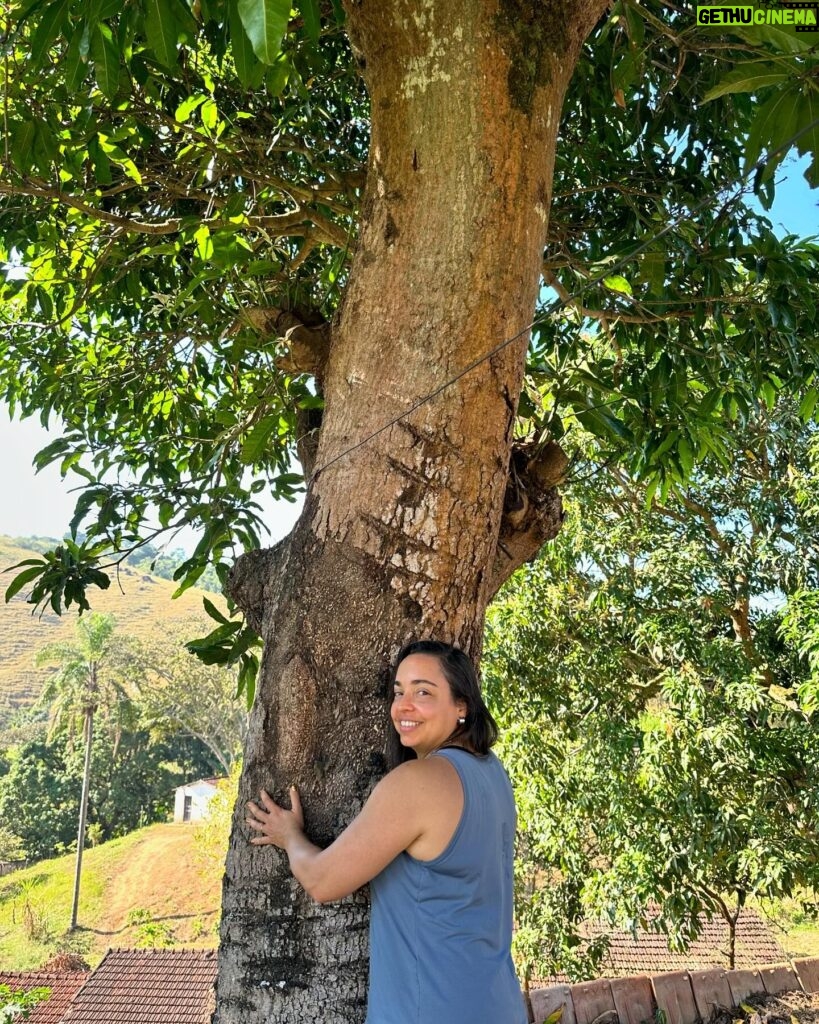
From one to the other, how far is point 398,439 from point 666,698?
6.12 meters

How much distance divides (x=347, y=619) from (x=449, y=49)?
100 cm

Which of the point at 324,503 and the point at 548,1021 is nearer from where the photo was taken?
the point at 324,503


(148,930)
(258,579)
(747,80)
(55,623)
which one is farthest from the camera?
(55,623)

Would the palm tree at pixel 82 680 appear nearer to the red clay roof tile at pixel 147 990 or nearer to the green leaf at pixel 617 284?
the red clay roof tile at pixel 147 990

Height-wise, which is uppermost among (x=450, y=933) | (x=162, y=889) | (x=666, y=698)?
(x=666, y=698)

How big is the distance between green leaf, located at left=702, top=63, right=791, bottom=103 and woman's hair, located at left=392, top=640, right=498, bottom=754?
35.3 inches

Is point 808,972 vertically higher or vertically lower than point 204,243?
lower

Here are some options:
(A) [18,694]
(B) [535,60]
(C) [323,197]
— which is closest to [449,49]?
(B) [535,60]

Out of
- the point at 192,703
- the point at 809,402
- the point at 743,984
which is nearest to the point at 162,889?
the point at 192,703

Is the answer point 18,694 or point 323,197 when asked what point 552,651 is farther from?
point 18,694

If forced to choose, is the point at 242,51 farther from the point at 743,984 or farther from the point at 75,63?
the point at 743,984

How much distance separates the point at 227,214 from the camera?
7.70 feet

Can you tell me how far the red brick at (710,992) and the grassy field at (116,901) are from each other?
24297mm

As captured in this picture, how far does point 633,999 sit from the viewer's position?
5281mm
